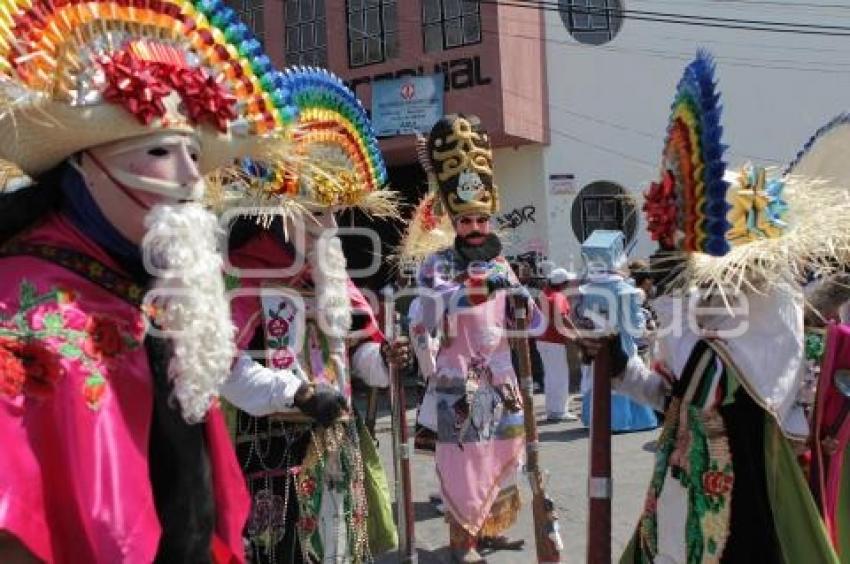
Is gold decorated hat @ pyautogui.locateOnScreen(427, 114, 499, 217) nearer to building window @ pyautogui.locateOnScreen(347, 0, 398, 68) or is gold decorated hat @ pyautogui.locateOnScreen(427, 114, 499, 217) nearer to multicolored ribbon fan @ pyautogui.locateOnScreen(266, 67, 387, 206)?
multicolored ribbon fan @ pyautogui.locateOnScreen(266, 67, 387, 206)

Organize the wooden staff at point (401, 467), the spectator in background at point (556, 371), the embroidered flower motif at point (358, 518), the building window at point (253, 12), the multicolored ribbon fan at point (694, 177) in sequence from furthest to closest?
the building window at point (253, 12) → the spectator in background at point (556, 371) → the wooden staff at point (401, 467) → the embroidered flower motif at point (358, 518) → the multicolored ribbon fan at point (694, 177)

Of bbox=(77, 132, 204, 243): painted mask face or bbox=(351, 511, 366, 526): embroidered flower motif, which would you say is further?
bbox=(351, 511, 366, 526): embroidered flower motif

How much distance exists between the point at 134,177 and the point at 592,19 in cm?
1283

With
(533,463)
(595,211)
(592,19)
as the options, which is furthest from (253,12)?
(533,463)

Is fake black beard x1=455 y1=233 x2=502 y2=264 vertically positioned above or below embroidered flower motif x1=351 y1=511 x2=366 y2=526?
above

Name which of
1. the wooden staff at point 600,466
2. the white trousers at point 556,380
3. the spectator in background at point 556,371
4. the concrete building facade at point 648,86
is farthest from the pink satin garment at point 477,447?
the concrete building facade at point 648,86

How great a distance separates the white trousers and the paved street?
489 mm

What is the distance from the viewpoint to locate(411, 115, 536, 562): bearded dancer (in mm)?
5129

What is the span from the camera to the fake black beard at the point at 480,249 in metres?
5.21

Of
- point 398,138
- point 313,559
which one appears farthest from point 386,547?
point 398,138

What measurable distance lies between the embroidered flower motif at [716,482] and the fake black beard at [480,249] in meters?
2.24

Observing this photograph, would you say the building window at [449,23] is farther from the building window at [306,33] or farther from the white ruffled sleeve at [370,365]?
the white ruffled sleeve at [370,365]

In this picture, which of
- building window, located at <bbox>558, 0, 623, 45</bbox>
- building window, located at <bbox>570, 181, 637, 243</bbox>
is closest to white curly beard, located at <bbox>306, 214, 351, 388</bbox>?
building window, located at <bbox>570, 181, 637, 243</bbox>

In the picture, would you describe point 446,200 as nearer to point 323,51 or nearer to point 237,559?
point 237,559
